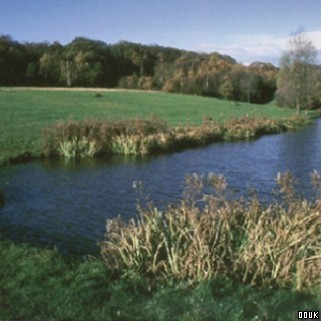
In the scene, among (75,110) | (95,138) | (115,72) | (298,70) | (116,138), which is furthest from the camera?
(115,72)

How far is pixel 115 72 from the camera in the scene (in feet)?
400

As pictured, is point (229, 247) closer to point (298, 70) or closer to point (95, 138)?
point (95, 138)


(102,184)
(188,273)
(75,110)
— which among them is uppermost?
(75,110)

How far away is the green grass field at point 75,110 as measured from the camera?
38.6 meters

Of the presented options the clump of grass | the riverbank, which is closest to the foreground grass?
the riverbank

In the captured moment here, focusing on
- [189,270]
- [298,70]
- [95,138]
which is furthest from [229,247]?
[298,70]

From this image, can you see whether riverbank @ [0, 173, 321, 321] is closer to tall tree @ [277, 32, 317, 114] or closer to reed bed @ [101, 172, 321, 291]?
reed bed @ [101, 172, 321, 291]

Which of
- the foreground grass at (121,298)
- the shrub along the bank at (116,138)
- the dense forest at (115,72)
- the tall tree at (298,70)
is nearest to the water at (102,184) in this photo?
the shrub along the bank at (116,138)

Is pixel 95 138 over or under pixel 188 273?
over

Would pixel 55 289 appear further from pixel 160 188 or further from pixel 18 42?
pixel 18 42

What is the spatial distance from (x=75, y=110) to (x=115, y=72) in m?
62.5

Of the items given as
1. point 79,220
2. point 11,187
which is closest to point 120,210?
point 79,220

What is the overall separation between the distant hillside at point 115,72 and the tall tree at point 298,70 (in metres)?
26.0

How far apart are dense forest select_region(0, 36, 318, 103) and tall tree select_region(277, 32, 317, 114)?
26075 mm
